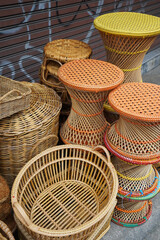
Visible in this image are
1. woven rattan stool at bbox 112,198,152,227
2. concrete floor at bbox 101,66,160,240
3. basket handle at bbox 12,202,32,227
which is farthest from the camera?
woven rattan stool at bbox 112,198,152,227

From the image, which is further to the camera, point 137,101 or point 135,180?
point 135,180

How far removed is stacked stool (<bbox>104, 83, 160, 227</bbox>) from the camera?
5.95ft

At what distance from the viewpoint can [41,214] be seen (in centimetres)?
215

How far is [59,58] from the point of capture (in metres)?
2.55

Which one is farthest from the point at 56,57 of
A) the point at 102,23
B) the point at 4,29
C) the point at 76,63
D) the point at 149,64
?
the point at 149,64

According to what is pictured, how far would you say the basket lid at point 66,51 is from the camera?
2.55 meters

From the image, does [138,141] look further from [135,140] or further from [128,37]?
[128,37]

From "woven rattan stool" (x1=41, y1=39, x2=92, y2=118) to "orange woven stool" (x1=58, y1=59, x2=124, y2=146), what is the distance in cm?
25

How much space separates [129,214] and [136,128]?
114 cm

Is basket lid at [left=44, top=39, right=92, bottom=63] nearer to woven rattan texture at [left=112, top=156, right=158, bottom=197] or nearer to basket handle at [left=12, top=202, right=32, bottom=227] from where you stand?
woven rattan texture at [left=112, top=156, right=158, bottom=197]

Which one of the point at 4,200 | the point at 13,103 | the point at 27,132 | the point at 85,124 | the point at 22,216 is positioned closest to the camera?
the point at 22,216

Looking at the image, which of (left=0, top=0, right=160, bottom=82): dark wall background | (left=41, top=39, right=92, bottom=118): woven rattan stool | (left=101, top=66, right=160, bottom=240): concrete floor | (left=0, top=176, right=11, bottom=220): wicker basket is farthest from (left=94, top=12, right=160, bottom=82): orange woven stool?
(left=0, top=176, right=11, bottom=220): wicker basket

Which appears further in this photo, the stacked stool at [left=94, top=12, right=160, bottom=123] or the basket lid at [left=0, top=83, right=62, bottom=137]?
the stacked stool at [left=94, top=12, right=160, bottom=123]

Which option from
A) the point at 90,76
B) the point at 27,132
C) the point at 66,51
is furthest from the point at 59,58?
the point at 27,132
